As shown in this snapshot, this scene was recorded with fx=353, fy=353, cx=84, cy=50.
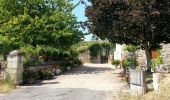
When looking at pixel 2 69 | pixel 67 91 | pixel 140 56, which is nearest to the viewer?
pixel 67 91

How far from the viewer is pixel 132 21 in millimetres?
17547

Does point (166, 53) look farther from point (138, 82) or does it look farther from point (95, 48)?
point (95, 48)

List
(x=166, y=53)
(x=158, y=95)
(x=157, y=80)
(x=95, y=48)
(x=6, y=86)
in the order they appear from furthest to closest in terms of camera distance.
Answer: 1. (x=95, y=48)
2. (x=166, y=53)
3. (x=6, y=86)
4. (x=157, y=80)
5. (x=158, y=95)

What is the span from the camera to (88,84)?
18391 millimetres

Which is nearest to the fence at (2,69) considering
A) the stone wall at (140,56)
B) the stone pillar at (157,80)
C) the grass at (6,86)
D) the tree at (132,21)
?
the grass at (6,86)

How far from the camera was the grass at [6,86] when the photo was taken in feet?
52.1

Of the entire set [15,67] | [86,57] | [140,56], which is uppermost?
[86,57]

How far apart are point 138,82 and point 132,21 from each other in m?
4.08

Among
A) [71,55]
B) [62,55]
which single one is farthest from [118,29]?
[71,55]

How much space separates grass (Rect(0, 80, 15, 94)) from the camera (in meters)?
15.9

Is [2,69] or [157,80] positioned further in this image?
[2,69]

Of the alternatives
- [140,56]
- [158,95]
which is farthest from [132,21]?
[140,56]

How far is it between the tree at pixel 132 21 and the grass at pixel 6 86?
6.07 metres

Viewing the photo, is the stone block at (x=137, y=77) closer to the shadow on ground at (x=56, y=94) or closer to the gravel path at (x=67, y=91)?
the gravel path at (x=67, y=91)
